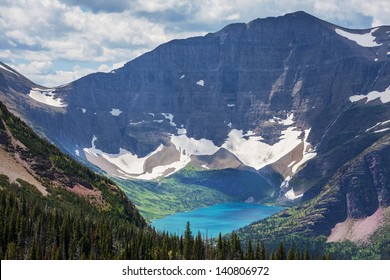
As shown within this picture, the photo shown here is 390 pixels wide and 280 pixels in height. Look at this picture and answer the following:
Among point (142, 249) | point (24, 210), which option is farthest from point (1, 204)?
point (142, 249)

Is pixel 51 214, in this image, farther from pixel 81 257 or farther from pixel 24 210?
pixel 81 257
